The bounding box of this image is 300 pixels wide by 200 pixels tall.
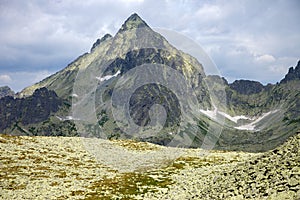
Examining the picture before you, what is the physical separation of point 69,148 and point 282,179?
191 feet

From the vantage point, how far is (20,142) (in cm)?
7719

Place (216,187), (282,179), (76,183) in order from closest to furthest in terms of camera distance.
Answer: (282,179) → (216,187) → (76,183)

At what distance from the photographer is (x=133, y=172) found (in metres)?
56.9

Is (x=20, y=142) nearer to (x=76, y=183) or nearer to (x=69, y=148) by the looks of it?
(x=69, y=148)

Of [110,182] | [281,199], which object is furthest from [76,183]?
[281,199]

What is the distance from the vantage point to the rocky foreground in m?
32.7

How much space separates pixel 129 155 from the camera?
7594cm

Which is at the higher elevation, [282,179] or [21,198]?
[282,179]

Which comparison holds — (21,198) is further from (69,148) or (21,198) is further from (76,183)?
(69,148)

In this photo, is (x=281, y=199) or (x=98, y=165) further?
(x=98, y=165)

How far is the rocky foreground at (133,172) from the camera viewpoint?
32.7 meters

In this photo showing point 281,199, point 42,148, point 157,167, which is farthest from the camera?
point 42,148

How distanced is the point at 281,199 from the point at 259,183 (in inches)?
223

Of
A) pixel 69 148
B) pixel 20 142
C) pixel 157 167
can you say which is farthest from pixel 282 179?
pixel 20 142
